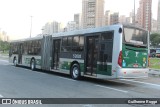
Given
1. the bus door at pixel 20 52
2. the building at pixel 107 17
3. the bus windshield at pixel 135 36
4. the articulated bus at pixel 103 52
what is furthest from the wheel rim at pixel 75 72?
the building at pixel 107 17

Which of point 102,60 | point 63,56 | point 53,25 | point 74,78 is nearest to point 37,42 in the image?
point 63,56

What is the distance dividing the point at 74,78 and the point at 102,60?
3.00 meters

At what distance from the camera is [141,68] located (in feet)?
48.6

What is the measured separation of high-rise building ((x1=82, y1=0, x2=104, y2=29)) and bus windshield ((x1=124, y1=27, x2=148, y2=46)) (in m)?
44.1

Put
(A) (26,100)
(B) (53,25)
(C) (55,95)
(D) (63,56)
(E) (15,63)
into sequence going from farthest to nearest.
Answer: (B) (53,25)
(E) (15,63)
(D) (63,56)
(C) (55,95)
(A) (26,100)

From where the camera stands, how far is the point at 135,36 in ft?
48.2

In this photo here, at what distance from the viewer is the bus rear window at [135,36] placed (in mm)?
14262

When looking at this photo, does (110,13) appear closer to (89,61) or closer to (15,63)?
(15,63)

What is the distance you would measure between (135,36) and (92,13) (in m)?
49.7

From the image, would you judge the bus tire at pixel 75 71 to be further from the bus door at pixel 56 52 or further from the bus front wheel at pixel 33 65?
the bus front wheel at pixel 33 65

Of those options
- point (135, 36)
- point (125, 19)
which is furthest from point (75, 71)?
point (125, 19)

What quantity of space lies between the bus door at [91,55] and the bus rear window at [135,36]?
194 cm

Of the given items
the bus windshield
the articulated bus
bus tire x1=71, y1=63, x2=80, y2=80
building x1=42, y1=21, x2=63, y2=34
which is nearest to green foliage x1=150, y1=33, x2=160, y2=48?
building x1=42, y1=21, x2=63, y2=34

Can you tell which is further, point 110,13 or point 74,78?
point 110,13
